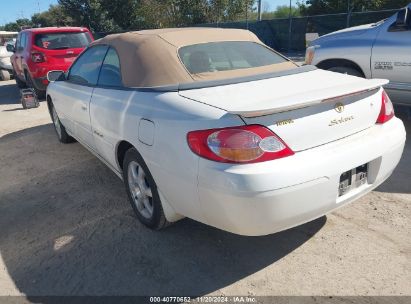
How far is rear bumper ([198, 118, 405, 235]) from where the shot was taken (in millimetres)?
2203

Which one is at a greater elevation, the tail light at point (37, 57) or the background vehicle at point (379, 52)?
the background vehicle at point (379, 52)

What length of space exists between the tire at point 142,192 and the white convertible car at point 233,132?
1 centimetres

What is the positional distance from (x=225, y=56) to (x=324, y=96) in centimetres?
122

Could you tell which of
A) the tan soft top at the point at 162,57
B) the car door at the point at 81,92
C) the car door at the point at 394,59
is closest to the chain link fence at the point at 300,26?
the car door at the point at 394,59

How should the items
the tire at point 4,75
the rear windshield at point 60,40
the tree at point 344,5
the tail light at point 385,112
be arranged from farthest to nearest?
the tree at point 344,5 → the tire at point 4,75 → the rear windshield at point 60,40 → the tail light at point 385,112

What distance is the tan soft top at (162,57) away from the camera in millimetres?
3023

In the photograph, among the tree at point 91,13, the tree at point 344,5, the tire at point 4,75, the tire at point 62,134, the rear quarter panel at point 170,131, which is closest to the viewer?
the rear quarter panel at point 170,131

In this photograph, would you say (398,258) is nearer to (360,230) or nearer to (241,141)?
(360,230)

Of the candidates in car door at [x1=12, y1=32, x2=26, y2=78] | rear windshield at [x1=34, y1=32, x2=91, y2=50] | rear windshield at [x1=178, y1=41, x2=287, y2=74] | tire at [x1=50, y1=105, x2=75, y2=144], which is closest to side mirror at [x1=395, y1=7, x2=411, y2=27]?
rear windshield at [x1=178, y1=41, x2=287, y2=74]

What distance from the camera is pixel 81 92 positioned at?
160 inches

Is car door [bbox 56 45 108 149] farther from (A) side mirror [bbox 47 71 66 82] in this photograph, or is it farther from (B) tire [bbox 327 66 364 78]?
(B) tire [bbox 327 66 364 78]

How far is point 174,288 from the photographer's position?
2.54 meters

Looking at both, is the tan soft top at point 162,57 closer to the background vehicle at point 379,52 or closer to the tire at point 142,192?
the tire at point 142,192

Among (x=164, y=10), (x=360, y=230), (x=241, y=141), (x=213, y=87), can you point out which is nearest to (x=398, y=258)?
(x=360, y=230)
